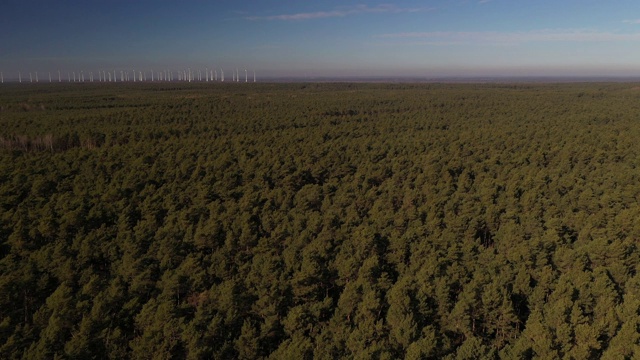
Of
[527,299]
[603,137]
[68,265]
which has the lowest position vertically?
[527,299]

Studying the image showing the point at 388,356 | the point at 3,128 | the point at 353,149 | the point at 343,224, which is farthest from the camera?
the point at 3,128

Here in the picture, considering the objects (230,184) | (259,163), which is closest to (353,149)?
(259,163)

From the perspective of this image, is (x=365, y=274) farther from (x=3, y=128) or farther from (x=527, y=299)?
(x=3, y=128)

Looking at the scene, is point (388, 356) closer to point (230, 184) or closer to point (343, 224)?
point (343, 224)

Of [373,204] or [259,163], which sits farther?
[259,163]

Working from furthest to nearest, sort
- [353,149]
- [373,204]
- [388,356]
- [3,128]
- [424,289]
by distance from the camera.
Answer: [3,128], [353,149], [373,204], [424,289], [388,356]

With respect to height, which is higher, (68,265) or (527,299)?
(68,265)
